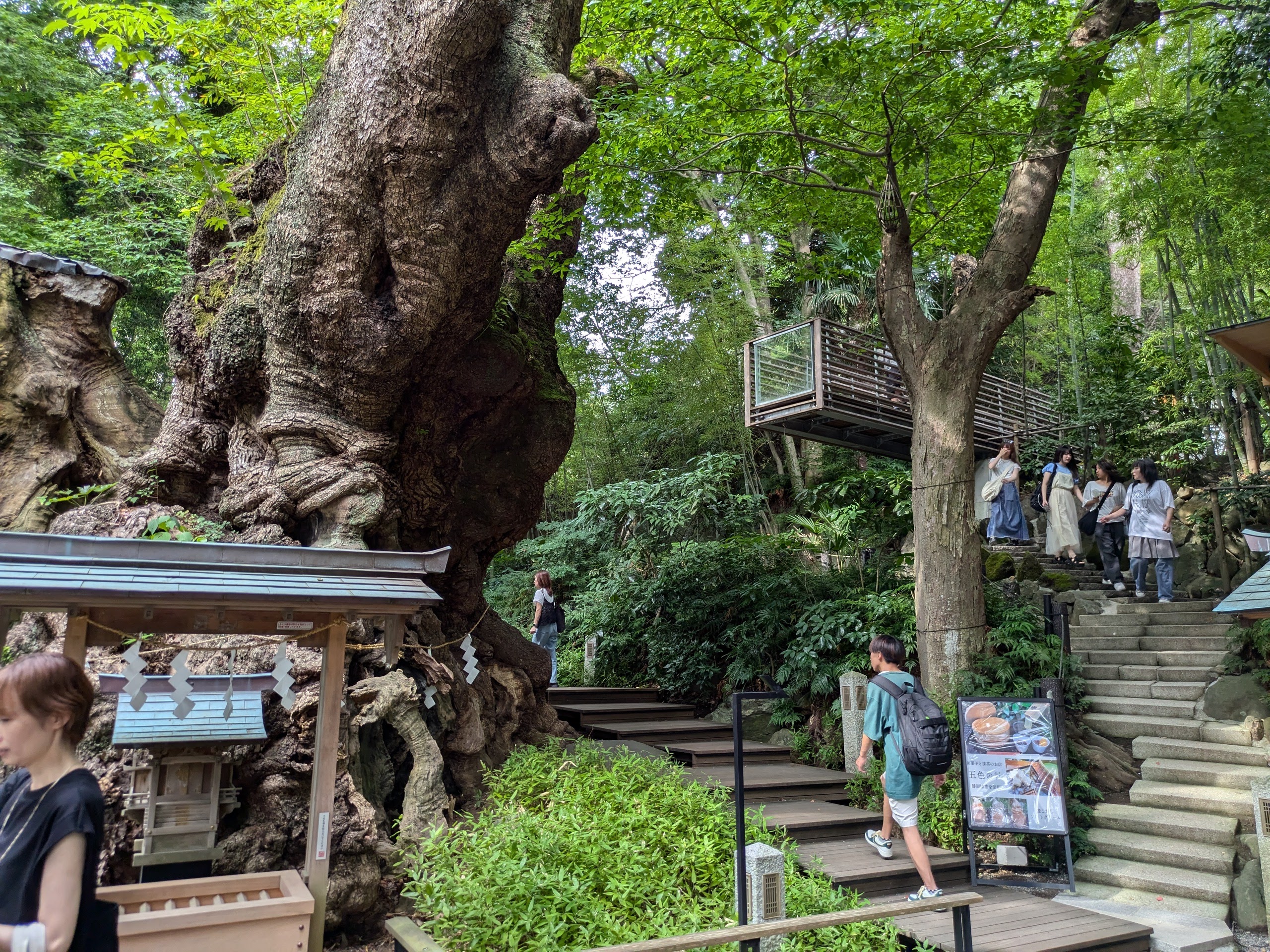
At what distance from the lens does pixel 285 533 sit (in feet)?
20.5

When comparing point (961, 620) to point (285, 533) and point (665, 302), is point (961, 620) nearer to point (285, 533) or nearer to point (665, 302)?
point (285, 533)

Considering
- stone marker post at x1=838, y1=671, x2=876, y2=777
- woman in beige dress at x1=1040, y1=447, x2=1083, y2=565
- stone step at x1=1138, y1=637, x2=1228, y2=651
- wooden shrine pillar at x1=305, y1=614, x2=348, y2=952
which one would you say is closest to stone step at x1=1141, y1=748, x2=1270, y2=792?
stone step at x1=1138, y1=637, x2=1228, y2=651

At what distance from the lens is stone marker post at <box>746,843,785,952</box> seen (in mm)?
4387

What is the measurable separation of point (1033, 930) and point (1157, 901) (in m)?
1.56

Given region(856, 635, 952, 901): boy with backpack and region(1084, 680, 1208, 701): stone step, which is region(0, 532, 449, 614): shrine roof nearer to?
region(856, 635, 952, 901): boy with backpack

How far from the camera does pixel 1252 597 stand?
476 cm

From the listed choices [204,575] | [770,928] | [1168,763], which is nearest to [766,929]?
[770,928]

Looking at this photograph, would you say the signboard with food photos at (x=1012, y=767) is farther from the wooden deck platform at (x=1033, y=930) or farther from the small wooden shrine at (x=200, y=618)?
the small wooden shrine at (x=200, y=618)

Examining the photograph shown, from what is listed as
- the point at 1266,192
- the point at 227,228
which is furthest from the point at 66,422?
the point at 1266,192

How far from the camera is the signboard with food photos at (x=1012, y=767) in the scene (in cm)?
604

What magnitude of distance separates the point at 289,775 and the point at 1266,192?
38.3ft

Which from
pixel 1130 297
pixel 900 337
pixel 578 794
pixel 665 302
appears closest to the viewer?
pixel 578 794

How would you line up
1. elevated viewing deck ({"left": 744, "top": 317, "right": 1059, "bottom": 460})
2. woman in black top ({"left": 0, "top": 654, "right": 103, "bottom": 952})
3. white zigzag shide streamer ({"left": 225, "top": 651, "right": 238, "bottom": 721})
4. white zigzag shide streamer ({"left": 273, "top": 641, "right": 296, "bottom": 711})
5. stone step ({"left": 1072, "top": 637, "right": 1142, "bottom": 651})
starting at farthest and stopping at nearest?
1. elevated viewing deck ({"left": 744, "top": 317, "right": 1059, "bottom": 460})
2. stone step ({"left": 1072, "top": 637, "right": 1142, "bottom": 651})
3. white zigzag shide streamer ({"left": 225, "top": 651, "right": 238, "bottom": 721})
4. white zigzag shide streamer ({"left": 273, "top": 641, "right": 296, "bottom": 711})
5. woman in black top ({"left": 0, "top": 654, "right": 103, "bottom": 952})

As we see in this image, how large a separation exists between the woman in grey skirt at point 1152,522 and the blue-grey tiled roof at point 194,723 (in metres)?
9.83
